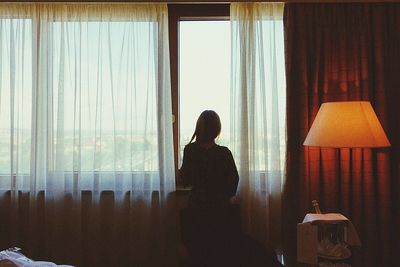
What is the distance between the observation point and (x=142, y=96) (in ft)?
9.52

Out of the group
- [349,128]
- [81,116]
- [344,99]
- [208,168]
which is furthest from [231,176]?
[81,116]

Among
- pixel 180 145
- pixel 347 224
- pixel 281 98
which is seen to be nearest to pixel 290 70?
pixel 281 98

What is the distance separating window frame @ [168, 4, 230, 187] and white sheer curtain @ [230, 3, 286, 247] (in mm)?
175

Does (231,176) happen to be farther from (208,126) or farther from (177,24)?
(177,24)

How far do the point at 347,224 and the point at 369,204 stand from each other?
0.91m

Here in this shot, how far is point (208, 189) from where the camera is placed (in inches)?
100

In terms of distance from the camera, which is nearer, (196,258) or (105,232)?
(196,258)

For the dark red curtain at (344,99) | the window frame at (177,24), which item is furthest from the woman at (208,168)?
the dark red curtain at (344,99)

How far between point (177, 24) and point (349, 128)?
158 cm

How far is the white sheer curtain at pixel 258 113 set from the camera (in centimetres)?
288

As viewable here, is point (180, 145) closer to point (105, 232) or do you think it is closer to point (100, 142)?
point (100, 142)

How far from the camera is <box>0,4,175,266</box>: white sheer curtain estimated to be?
2887mm

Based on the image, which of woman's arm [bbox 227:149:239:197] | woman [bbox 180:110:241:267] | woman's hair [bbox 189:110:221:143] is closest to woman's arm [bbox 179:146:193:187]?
woman [bbox 180:110:241:267]

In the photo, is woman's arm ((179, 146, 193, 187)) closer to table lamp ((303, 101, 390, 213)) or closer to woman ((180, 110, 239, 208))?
woman ((180, 110, 239, 208))
